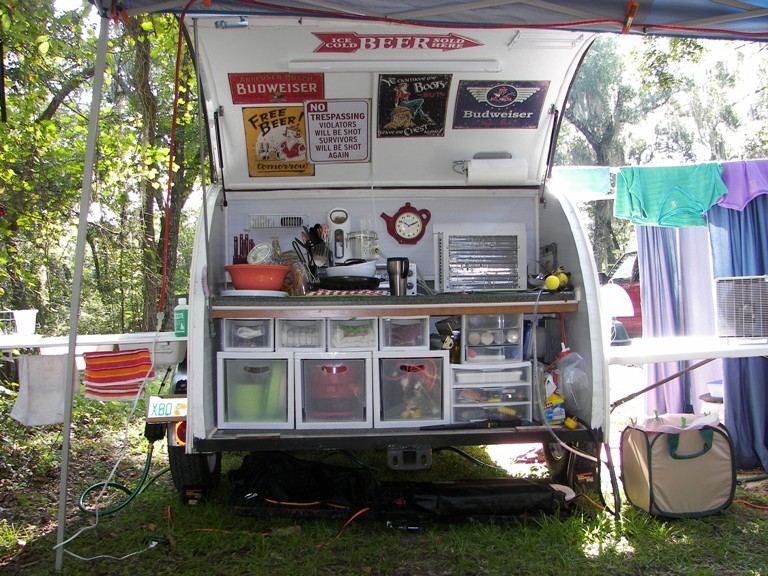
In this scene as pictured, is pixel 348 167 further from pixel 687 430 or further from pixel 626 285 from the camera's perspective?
pixel 626 285

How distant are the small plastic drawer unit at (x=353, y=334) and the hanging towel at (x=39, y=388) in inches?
60.2

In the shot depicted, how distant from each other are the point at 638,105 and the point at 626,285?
42.4 ft

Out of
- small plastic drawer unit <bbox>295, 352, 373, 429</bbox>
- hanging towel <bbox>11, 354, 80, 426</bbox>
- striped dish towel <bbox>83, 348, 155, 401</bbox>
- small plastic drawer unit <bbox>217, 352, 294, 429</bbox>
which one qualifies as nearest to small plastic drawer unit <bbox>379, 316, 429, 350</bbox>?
small plastic drawer unit <bbox>295, 352, 373, 429</bbox>

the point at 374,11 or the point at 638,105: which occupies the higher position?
the point at 638,105

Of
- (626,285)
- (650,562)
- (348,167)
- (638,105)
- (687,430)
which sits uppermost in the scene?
(638,105)

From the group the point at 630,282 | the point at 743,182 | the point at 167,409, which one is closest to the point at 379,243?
the point at 167,409

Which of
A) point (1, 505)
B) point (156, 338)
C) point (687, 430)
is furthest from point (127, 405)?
point (687, 430)

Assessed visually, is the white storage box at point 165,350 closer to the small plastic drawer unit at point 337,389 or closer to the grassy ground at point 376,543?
the grassy ground at point 376,543

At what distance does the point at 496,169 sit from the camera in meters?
4.19

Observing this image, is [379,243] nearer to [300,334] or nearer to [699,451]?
[300,334]

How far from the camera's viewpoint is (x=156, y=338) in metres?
3.44

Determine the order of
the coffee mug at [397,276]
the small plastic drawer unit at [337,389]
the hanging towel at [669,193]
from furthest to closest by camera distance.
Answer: the hanging towel at [669,193] → the coffee mug at [397,276] → the small plastic drawer unit at [337,389]

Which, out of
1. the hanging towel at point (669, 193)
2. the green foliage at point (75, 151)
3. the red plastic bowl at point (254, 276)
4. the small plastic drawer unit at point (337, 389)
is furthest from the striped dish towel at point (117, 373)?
the hanging towel at point (669, 193)

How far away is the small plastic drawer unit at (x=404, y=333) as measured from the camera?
12.0ft
